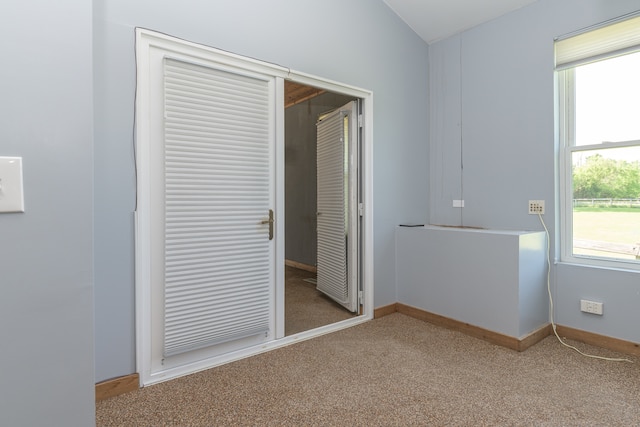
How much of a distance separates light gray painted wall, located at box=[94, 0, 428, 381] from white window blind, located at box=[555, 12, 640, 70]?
49.7 inches

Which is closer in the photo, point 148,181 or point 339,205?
point 148,181

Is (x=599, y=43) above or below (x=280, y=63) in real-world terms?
above

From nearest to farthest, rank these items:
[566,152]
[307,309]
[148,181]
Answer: [148,181] < [566,152] < [307,309]

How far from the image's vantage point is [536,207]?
2994mm

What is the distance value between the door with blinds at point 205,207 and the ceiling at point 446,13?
1.72m

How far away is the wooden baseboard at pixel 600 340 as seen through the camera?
99.8 inches

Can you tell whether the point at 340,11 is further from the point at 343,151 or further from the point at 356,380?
the point at 356,380

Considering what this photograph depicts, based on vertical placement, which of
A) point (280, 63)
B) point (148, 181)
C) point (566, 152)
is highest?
point (280, 63)

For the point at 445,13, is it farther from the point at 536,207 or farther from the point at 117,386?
the point at 117,386

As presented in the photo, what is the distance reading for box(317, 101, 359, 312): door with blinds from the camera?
3326mm

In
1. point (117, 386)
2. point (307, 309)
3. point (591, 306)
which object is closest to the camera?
point (117, 386)

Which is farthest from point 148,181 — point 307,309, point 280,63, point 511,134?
point 511,134

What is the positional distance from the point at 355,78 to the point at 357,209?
119 centimetres

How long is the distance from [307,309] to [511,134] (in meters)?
2.54
